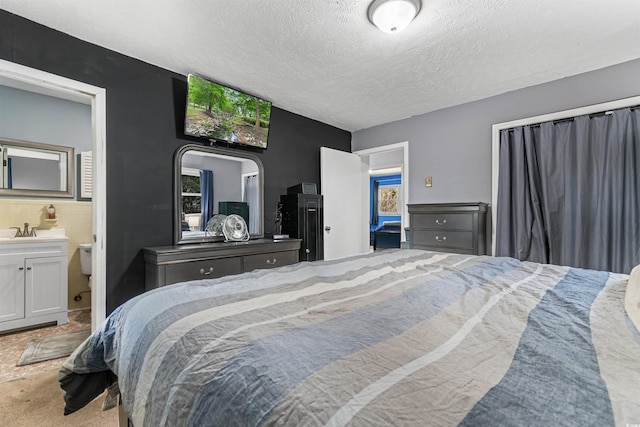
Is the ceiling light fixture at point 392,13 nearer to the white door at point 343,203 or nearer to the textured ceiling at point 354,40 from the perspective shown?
the textured ceiling at point 354,40

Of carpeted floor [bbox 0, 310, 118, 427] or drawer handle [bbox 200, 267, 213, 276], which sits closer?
carpeted floor [bbox 0, 310, 118, 427]

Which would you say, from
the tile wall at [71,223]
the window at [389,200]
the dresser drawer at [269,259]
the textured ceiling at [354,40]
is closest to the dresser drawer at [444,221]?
the textured ceiling at [354,40]

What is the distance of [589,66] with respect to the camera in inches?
100

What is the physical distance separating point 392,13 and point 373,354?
202cm

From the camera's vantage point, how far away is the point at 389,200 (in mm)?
8758

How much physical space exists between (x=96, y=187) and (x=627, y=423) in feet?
9.92

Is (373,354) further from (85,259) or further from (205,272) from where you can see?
(85,259)

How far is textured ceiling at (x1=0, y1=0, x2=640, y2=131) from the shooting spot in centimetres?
187

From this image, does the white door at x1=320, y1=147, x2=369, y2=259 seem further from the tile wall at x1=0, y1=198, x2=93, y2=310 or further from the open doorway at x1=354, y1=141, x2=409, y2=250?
the tile wall at x1=0, y1=198, x2=93, y2=310

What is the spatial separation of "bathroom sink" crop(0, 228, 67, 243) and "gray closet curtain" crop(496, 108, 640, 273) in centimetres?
478

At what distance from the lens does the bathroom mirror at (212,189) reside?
279cm

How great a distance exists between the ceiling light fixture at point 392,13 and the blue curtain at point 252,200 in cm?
209

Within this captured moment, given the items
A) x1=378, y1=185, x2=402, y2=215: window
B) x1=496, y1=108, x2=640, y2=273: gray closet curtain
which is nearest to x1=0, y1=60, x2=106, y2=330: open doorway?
x1=496, y1=108, x2=640, y2=273: gray closet curtain

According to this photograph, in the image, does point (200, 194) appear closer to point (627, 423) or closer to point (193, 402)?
point (193, 402)
